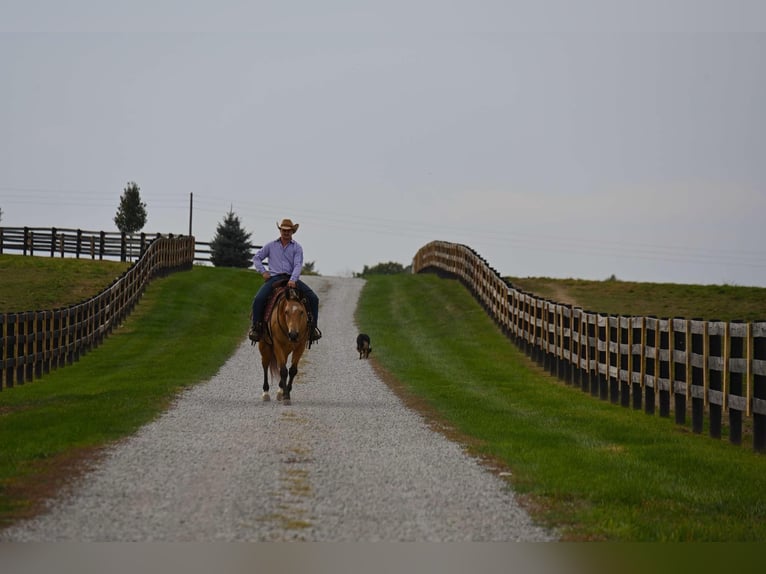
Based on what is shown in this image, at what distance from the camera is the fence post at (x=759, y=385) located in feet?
42.6

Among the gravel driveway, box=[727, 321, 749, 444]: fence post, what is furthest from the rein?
box=[727, 321, 749, 444]: fence post

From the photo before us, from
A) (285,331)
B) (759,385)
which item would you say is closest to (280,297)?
(285,331)

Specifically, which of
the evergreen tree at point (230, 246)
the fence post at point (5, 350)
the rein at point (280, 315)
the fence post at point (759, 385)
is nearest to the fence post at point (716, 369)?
the fence post at point (759, 385)

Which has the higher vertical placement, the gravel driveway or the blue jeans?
the blue jeans

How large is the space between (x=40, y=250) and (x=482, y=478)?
53.1 meters

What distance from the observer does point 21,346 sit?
76.2ft

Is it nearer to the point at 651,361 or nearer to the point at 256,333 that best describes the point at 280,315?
the point at 256,333

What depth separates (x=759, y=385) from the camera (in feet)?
43.2

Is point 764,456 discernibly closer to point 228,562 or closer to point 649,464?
point 649,464

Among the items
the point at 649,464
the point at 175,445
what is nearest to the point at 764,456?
the point at 649,464

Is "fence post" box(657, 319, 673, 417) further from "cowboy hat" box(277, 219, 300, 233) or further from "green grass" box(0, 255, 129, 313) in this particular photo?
"green grass" box(0, 255, 129, 313)

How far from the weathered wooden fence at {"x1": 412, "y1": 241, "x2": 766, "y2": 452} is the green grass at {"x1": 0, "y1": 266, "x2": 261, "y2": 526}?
7267 mm

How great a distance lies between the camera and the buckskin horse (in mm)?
17406

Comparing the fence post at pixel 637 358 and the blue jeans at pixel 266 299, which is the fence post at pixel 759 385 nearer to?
the fence post at pixel 637 358
